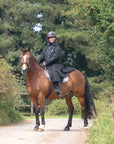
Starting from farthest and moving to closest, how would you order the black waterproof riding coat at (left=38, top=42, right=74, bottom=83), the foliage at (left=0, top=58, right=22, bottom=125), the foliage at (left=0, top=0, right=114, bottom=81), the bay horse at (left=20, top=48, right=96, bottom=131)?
the foliage at (left=0, top=0, right=114, bottom=81)
the foliage at (left=0, top=58, right=22, bottom=125)
the black waterproof riding coat at (left=38, top=42, right=74, bottom=83)
the bay horse at (left=20, top=48, right=96, bottom=131)

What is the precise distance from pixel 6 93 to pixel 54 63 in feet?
10.7

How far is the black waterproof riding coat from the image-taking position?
12273 mm

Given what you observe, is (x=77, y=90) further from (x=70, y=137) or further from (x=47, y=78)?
(x=70, y=137)

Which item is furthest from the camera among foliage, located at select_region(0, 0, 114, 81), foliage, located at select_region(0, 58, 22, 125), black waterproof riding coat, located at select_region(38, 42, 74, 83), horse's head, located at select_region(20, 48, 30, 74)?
foliage, located at select_region(0, 0, 114, 81)

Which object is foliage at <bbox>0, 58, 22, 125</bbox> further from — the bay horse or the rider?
the rider

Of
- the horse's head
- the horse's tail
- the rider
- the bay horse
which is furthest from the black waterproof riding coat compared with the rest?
the horse's tail

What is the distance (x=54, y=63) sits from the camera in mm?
12562

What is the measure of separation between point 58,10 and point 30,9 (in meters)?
3.01

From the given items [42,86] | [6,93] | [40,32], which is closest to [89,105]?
[42,86]

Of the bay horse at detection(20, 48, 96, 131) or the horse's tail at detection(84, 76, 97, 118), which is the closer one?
the bay horse at detection(20, 48, 96, 131)

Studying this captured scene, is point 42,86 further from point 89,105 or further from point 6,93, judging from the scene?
point 6,93

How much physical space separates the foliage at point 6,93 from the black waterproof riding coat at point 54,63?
8.84ft

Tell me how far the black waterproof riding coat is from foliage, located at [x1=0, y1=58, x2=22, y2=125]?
8.84 feet

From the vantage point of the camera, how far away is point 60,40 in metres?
33.2
